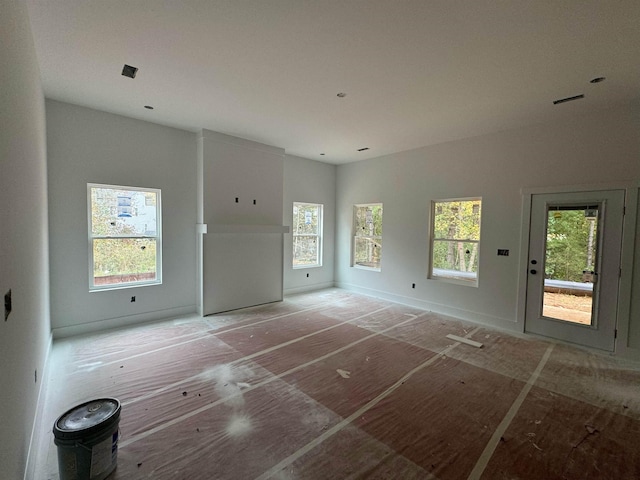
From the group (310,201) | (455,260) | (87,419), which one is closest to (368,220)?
(310,201)

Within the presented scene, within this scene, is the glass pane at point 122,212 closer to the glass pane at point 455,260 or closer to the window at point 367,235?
the window at point 367,235

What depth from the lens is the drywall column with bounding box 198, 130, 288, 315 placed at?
496 cm

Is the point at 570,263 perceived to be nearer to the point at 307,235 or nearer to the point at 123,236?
the point at 307,235

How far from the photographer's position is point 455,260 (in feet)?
17.7

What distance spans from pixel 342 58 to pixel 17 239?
9.43 ft

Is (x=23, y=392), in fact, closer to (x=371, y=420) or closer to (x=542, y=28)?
(x=371, y=420)

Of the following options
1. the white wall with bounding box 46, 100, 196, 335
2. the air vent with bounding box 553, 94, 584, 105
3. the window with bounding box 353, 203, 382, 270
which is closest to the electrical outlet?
the white wall with bounding box 46, 100, 196, 335

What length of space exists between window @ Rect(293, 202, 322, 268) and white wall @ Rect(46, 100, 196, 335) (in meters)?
2.43

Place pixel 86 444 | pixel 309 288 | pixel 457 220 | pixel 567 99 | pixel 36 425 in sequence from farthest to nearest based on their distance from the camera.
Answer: pixel 309 288 → pixel 457 220 → pixel 567 99 → pixel 36 425 → pixel 86 444

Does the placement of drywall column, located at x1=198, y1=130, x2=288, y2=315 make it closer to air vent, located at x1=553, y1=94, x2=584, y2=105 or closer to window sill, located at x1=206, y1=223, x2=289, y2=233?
window sill, located at x1=206, y1=223, x2=289, y2=233

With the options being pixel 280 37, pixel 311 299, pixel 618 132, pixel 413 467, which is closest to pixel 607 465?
pixel 413 467

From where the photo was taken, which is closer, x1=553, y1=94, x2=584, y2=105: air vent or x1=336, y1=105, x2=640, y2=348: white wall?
x1=553, y1=94, x2=584, y2=105: air vent

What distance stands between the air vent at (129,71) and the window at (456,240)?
508 centimetres

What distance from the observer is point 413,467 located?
1.95 meters
